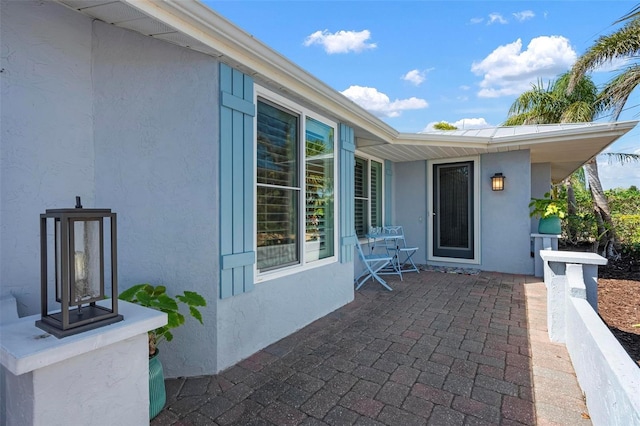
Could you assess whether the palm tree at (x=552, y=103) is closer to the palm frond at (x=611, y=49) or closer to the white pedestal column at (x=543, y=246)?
the palm frond at (x=611, y=49)

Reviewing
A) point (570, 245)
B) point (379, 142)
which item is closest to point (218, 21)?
point (379, 142)

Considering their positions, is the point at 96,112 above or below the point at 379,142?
below

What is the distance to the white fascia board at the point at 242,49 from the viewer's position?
1.80 metres

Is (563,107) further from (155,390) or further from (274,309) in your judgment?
(155,390)

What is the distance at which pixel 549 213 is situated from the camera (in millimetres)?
5258

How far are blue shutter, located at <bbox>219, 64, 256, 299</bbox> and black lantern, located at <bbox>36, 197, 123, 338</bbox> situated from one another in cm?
101

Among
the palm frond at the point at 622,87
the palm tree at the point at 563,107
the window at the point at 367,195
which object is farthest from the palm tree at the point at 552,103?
the window at the point at 367,195

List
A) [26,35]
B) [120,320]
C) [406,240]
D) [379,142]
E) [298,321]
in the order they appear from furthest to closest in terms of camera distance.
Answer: [406,240] < [379,142] < [298,321] < [26,35] < [120,320]

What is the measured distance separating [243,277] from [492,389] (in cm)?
192

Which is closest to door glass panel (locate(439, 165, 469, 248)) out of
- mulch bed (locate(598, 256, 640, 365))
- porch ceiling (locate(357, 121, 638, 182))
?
porch ceiling (locate(357, 121, 638, 182))

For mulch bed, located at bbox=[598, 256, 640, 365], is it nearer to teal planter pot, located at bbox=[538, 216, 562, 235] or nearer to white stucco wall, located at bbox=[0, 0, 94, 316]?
teal planter pot, located at bbox=[538, 216, 562, 235]

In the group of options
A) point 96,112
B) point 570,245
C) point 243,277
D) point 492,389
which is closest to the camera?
point 492,389

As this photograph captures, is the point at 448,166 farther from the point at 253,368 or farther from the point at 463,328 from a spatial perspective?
the point at 253,368

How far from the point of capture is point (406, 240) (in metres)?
6.82
